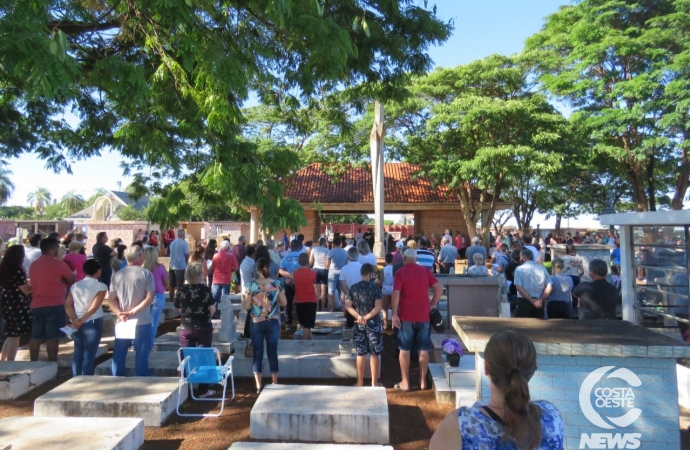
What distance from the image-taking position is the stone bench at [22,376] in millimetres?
5418

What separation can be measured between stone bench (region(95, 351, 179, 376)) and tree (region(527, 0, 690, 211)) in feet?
57.1

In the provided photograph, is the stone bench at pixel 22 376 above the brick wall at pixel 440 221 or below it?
below

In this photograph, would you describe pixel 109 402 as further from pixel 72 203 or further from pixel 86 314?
pixel 72 203

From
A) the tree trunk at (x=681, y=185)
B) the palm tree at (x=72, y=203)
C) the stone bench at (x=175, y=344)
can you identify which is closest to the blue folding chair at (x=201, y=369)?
the stone bench at (x=175, y=344)

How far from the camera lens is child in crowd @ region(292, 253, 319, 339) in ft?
24.1

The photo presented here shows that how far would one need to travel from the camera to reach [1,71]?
3838 millimetres

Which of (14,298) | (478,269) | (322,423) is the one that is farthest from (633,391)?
(14,298)

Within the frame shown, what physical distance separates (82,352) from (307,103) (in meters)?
4.54

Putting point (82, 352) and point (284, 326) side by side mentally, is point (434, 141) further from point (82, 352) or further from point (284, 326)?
point (82, 352)

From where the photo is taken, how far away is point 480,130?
64.2 feet

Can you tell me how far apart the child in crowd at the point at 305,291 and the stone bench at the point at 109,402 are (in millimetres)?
2701

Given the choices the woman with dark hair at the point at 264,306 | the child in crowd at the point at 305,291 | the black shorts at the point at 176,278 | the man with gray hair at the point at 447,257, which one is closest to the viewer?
the woman with dark hair at the point at 264,306

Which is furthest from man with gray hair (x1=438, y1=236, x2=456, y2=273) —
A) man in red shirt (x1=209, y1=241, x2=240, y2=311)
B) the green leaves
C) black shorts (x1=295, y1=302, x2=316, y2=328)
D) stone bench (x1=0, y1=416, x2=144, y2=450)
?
the green leaves

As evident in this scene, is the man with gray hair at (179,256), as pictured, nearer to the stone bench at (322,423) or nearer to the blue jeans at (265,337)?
the blue jeans at (265,337)
